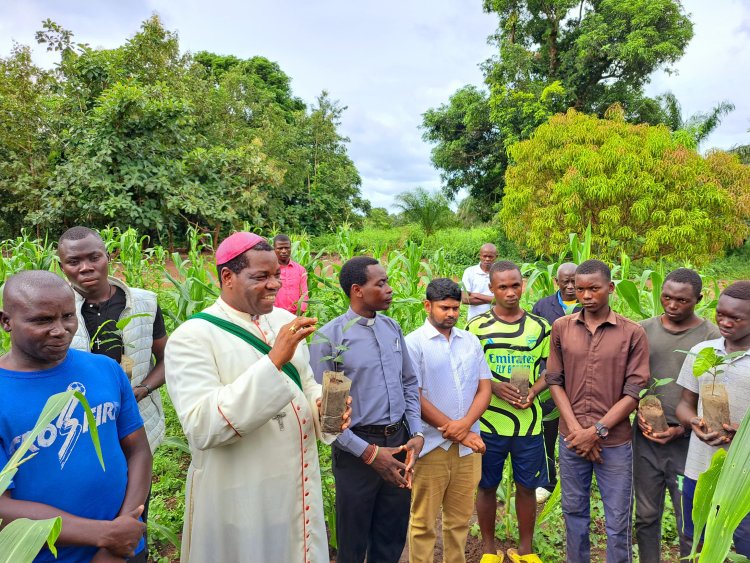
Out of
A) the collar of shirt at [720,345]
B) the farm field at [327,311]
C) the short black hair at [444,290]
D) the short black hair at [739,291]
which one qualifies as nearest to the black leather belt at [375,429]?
the short black hair at [444,290]

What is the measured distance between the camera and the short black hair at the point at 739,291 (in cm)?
225

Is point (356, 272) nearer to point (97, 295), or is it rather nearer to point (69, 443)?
point (97, 295)

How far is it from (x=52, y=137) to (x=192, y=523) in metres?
13.5

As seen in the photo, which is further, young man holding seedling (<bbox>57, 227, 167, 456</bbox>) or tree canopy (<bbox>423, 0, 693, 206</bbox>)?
Answer: tree canopy (<bbox>423, 0, 693, 206</bbox>)

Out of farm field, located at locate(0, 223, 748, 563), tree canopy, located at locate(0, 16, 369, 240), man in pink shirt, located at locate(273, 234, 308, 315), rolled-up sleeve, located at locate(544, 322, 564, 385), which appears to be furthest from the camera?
tree canopy, located at locate(0, 16, 369, 240)

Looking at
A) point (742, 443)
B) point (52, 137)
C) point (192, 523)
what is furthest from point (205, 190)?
point (742, 443)

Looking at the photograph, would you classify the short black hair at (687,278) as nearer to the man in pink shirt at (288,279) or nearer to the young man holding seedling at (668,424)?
the young man holding seedling at (668,424)

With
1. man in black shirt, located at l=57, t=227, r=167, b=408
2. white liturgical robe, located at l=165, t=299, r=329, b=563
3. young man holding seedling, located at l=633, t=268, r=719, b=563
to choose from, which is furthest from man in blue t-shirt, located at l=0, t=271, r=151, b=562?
young man holding seedling, located at l=633, t=268, r=719, b=563

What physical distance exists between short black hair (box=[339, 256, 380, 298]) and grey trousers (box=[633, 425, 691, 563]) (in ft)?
5.30

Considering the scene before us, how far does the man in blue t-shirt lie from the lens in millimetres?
1427

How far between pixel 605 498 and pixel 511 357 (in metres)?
0.83

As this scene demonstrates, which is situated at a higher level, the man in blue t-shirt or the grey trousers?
the man in blue t-shirt

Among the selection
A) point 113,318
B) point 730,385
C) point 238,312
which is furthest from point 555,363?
point 113,318

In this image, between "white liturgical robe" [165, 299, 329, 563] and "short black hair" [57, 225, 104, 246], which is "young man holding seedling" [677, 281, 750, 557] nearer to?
"white liturgical robe" [165, 299, 329, 563]
